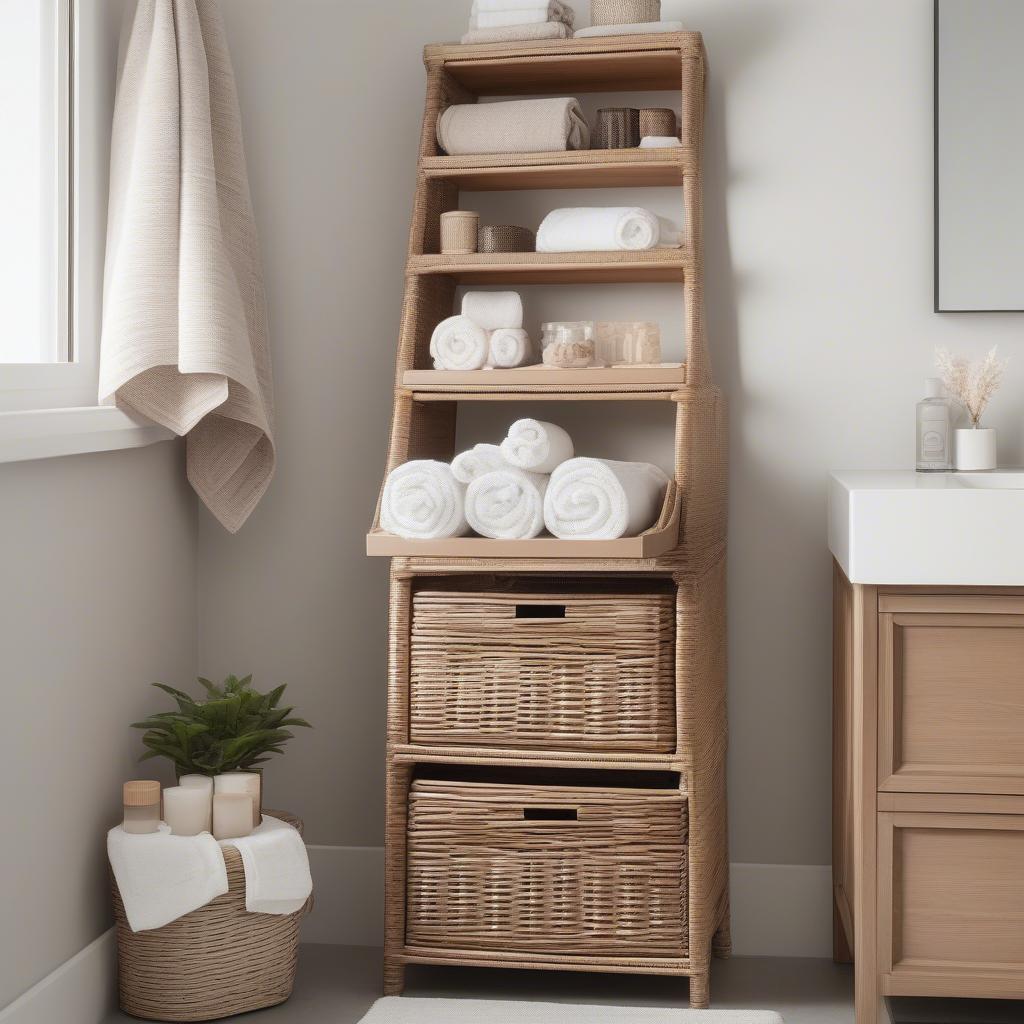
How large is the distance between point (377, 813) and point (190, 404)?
933 millimetres

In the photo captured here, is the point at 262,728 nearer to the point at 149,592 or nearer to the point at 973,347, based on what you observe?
the point at 149,592

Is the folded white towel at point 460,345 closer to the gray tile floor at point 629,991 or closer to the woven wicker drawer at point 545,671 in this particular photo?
the woven wicker drawer at point 545,671

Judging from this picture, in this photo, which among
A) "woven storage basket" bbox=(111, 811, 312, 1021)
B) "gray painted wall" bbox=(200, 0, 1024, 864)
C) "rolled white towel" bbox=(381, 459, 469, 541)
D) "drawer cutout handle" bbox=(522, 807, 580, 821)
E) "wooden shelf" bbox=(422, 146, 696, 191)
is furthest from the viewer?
"gray painted wall" bbox=(200, 0, 1024, 864)

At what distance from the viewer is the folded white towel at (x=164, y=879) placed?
2135 mm

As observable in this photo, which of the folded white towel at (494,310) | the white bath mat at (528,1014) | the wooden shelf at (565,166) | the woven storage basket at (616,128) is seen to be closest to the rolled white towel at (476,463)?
the folded white towel at (494,310)

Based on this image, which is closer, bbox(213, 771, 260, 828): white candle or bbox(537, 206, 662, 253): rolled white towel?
bbox(213, 771, 260, 828): white candle

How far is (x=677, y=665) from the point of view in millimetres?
2217

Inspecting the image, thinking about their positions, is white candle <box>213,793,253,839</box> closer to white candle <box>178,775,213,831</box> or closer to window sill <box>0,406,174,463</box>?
white candle <box>178,775,213,831</box>

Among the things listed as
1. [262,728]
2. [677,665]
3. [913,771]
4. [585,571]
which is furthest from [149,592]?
[913,771]

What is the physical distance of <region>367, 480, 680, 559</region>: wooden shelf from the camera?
196 centimetres

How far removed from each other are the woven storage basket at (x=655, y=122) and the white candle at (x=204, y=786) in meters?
1.39

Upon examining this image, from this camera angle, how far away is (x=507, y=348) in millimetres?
2361

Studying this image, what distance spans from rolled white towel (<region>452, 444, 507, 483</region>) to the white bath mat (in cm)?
91

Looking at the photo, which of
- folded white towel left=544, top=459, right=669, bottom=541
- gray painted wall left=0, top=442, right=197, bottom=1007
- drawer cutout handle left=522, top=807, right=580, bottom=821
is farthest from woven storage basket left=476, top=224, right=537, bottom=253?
drawer cutout handle left=522, top=807, right=580, bottom=821
